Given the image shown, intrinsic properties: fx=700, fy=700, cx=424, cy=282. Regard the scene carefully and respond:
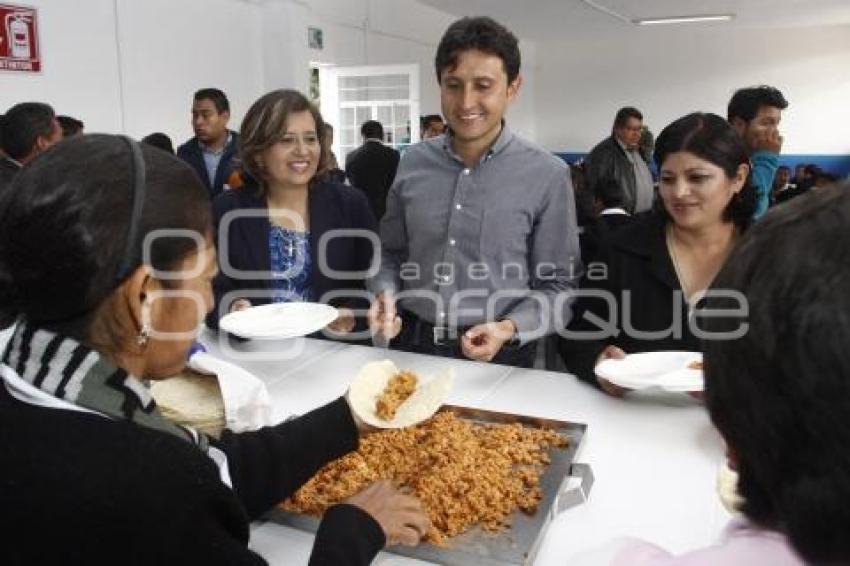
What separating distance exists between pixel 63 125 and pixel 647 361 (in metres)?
3.99

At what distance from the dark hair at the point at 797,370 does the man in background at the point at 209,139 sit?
460 cm

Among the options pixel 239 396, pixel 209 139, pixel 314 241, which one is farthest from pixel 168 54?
pixel 239 396

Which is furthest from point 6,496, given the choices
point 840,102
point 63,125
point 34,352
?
point 840,102

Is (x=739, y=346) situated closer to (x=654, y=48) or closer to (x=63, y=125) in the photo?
(x=63, y=125)

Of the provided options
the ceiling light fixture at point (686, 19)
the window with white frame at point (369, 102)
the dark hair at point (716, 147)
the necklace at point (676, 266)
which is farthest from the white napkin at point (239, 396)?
the ceiling light fixture at point (686, 19)

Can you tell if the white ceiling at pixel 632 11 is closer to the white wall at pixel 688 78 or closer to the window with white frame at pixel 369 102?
the white wall at pixel 688 78

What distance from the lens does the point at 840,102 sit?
11.5 m

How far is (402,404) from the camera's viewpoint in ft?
4.58

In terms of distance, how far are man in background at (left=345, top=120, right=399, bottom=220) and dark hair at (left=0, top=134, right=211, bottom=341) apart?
4.70 metres

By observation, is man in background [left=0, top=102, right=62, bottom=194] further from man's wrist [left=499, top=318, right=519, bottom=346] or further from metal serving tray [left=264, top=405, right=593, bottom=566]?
metal serving tray [left=264, top=405, right=593, bottom=566]

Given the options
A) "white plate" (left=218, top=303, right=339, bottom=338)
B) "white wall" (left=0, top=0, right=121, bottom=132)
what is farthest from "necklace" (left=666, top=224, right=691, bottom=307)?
"white wall" (left=0, top=0, right=121, bottom=132)

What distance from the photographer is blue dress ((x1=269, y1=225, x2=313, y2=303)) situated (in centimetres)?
217

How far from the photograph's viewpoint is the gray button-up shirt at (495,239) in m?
1.92

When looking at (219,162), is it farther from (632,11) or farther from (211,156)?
(632,11)
